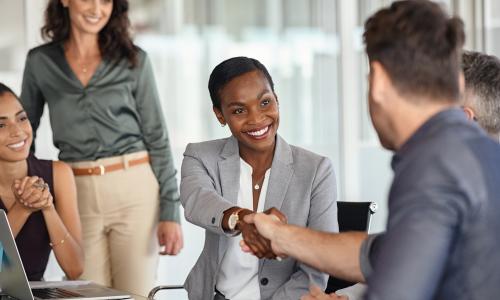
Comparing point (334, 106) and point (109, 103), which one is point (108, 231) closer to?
point (109, 103)

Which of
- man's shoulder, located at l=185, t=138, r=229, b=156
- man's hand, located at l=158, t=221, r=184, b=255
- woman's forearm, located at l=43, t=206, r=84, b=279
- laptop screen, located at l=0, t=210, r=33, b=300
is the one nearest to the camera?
laptop screen, located at l=0, t=210, r=33, b=300

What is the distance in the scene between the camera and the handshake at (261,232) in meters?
2.38

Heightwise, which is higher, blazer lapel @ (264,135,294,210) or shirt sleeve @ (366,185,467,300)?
shirt sleeve @ (366,185,467,300)

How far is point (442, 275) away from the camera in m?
1.62

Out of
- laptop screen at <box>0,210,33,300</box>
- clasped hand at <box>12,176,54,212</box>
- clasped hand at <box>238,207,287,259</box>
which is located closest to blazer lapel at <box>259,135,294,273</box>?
clasped hand at <box>238,207,287,259</box>

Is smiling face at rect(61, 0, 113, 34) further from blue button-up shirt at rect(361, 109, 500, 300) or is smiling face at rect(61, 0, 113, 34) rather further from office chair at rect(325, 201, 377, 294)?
blue button-up shirt at rect(361, 109, 500, 300)

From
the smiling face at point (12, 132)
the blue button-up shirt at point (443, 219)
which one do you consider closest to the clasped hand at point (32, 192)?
the smiling face at point (12, 132)

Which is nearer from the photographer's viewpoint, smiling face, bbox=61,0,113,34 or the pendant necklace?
the pendant necklace

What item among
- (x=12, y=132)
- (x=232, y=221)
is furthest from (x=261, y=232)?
(x=12, y=132)

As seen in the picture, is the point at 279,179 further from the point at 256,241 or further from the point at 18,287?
the point at 18,287

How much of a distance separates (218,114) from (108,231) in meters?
1.33

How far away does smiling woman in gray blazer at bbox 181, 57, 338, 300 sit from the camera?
2945mm

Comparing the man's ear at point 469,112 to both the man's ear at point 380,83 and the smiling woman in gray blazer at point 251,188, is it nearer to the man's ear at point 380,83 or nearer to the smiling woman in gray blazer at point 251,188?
the smiling woman in gray blazer at point 251,188

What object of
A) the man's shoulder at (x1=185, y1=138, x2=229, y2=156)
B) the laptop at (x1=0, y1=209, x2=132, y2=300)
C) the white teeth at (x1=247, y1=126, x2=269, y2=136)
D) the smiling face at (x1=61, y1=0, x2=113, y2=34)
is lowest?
the laptop at (x1=0, y1=209, x2=132, y2=300)
